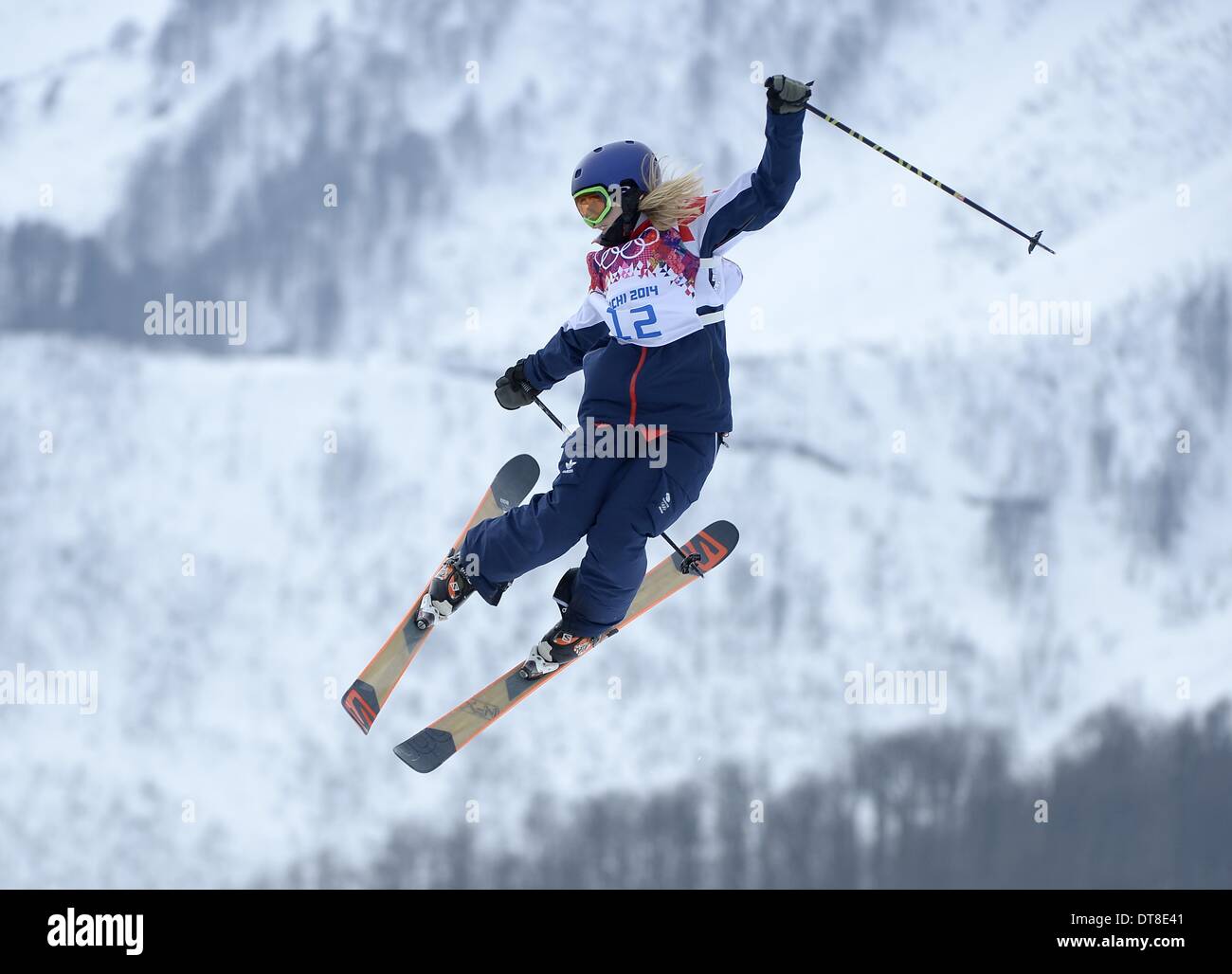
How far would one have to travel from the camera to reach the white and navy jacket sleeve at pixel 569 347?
5777 mm

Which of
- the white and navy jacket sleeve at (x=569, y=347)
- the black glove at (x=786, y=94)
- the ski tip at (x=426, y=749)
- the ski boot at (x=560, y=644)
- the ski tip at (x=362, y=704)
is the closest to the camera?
the black glove at (x=786, y=94)

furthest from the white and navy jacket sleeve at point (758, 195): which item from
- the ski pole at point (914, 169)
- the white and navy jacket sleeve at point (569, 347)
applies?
the white and navy jacket sleeve at point (569, 347)

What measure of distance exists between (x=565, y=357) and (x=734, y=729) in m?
4.74

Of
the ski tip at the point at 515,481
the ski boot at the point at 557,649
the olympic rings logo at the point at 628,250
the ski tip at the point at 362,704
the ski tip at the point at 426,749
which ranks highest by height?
the olympic rings logo at the point at 628,250

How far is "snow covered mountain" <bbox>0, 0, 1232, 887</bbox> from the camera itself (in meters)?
9.90

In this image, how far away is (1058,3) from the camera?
11.2 meters

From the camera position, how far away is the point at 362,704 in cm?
622

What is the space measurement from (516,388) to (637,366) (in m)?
0.70

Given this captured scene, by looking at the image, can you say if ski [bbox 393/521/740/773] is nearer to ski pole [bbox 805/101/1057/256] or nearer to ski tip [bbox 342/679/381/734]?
ski tip [bbox 342/679/381/734]

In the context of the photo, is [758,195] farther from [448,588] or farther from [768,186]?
[448,588]

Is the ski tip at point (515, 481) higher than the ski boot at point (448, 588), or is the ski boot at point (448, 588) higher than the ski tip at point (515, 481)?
the ski tip at point (515, 481)

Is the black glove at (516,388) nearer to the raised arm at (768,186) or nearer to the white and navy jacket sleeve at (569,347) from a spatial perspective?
the white and navy jacket sleeve at (569,347)

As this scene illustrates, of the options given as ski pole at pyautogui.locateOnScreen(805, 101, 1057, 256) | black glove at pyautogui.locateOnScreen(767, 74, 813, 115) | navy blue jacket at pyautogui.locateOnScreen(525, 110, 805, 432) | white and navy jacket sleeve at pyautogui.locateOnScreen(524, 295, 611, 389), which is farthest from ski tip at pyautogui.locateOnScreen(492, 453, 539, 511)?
black glove at pyautogui.locateOnScreen(767, 74, 813, 115)

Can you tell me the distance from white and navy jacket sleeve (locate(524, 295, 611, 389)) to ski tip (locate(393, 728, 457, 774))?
1736 millimetres
